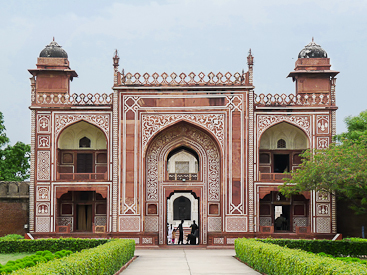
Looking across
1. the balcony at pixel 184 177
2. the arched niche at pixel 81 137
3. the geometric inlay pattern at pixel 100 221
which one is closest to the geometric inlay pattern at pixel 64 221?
the geometric inlay pattern at pixel 100 221

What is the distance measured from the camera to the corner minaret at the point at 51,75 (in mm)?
24422

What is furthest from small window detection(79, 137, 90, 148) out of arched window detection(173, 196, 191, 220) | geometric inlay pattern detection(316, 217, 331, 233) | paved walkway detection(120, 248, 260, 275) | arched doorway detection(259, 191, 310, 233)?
arched window detection(173, 196, 191, 220)

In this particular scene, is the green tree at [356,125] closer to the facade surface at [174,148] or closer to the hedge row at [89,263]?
the facade surface at [174,148]

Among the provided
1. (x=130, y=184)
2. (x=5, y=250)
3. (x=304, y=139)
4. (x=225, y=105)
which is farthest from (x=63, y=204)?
(x=304, y=139)

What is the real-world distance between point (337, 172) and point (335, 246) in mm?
2788

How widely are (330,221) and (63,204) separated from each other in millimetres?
11451

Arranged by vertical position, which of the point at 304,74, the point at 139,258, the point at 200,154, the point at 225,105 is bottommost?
the point at 139,258

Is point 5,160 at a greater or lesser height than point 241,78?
lesser

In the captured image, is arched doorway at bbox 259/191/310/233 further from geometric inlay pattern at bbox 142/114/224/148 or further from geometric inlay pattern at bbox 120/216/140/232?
geometric inlay pattern at bbox 120/216/140/232

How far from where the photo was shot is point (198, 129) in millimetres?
23938

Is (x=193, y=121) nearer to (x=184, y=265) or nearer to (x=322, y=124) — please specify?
(x=322, y=124)

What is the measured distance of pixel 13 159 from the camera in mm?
32594

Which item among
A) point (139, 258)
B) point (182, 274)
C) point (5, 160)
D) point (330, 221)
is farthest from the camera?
point (5, 160)

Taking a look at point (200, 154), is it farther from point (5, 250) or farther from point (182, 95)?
point (5, 250)
